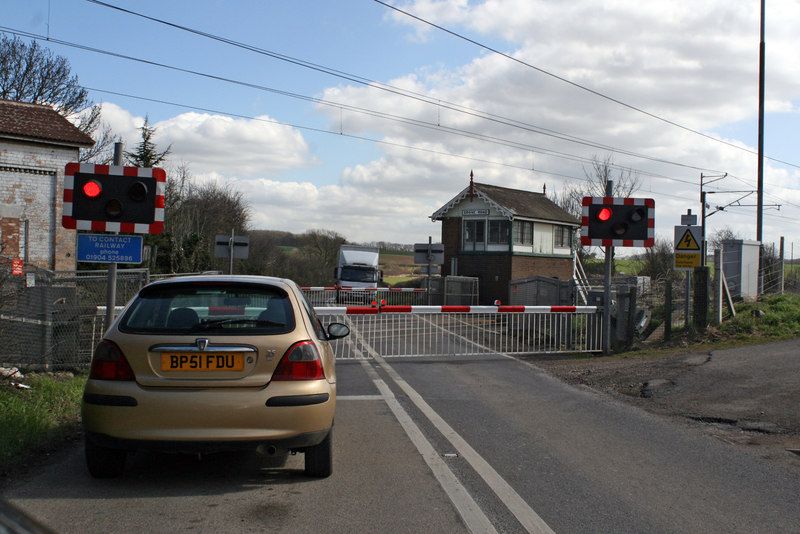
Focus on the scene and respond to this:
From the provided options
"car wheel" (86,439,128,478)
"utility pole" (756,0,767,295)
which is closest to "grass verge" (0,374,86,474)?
"car wheel" (86,439,128,478)

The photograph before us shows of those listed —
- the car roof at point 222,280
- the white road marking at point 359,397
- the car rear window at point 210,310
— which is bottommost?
the white road marking at point 359,397

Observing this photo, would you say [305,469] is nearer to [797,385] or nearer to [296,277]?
[797,385]

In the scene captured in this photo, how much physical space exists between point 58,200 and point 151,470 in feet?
79.5

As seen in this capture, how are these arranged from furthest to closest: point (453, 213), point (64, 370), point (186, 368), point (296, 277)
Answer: point (296, 277), point (453, 213), point (64, 370), point (186, 368)

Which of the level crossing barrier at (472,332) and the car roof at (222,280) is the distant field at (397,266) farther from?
the car roof at (222,280)

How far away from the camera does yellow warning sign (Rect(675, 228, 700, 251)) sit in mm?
14633

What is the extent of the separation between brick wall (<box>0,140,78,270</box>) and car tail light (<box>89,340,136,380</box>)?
2304cm

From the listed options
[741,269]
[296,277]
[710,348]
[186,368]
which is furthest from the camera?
[296,277]

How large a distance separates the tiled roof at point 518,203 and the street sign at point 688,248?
22397 millimetres

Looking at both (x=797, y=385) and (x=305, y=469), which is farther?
(x=797, y=385)

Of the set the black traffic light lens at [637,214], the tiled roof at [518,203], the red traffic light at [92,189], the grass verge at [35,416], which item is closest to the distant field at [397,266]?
the tiled roof at [518,203]

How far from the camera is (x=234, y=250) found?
2138cm

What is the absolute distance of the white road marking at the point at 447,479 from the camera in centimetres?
423

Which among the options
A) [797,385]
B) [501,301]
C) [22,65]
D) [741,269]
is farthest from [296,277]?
[797,385]
